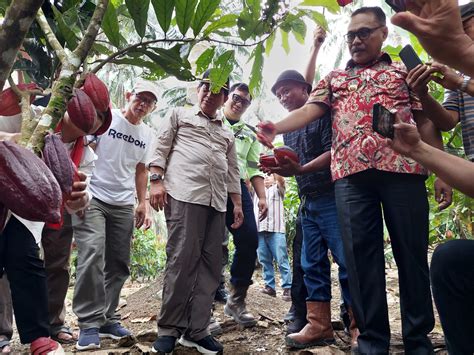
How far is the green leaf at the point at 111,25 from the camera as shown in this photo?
3.27ft

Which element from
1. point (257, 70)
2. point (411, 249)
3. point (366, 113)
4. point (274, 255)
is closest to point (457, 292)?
point (411, 249)

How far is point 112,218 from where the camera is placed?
2.97 m

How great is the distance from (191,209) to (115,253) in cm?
81

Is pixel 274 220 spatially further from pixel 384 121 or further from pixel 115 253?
pixel 384 121

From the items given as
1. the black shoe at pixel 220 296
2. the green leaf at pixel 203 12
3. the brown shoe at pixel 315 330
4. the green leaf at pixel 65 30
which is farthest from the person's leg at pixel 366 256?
Answer: the black shoe at pixel 220 296

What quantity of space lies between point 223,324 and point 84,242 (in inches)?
42.8

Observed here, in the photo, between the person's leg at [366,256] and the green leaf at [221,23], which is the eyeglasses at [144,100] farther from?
the green leaf at [221,23]

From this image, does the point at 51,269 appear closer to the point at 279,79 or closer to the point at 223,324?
the point at 223,324

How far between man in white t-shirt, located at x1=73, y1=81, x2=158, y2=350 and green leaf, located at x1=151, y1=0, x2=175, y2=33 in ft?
6.06

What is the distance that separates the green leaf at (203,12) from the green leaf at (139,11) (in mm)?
114

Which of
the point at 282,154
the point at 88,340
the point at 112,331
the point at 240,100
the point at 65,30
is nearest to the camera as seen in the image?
the point at 65,30

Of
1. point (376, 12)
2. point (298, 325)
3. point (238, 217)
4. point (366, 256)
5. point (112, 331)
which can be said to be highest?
point (376, 12)

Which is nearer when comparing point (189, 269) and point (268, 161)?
point (268, 161)

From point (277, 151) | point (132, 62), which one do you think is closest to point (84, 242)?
point (277, 151)
